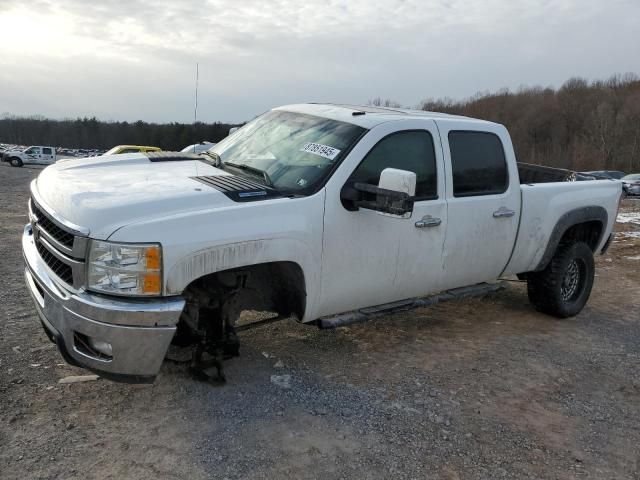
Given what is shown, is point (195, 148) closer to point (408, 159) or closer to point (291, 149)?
point (291, 149)

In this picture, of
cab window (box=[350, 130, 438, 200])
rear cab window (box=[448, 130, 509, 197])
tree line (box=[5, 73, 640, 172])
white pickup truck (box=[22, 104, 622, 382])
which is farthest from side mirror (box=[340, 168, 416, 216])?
tree line (box=[5, 73, 640, 172])

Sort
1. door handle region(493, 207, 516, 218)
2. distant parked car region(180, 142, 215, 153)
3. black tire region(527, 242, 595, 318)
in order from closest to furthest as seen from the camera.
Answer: door handle region(493, 207, 516, 218), black tire region(527, 242, 595, 318), distant parked car region(180, 142, 215, 153)

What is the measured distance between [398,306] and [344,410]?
0.98 m

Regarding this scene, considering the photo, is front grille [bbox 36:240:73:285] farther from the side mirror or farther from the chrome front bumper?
the side mirror

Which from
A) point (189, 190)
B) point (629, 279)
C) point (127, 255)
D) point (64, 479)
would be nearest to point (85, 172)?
point (189, 190)

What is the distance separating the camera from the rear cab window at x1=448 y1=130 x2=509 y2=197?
4512 millimetres

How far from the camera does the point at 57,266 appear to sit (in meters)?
3.19

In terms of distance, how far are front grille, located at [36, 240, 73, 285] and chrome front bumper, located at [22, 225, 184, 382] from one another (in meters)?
0.06

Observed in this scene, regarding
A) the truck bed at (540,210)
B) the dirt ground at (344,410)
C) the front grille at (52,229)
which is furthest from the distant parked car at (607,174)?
the front grille at (52,229)

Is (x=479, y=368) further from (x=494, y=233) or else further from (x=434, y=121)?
(x=434, y=121)

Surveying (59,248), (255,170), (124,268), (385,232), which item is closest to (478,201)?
(385,232)

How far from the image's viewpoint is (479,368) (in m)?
4.37

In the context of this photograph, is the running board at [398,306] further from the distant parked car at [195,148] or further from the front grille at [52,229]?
the distant parked car at [195,148]

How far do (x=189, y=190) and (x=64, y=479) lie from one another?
1.65 m
